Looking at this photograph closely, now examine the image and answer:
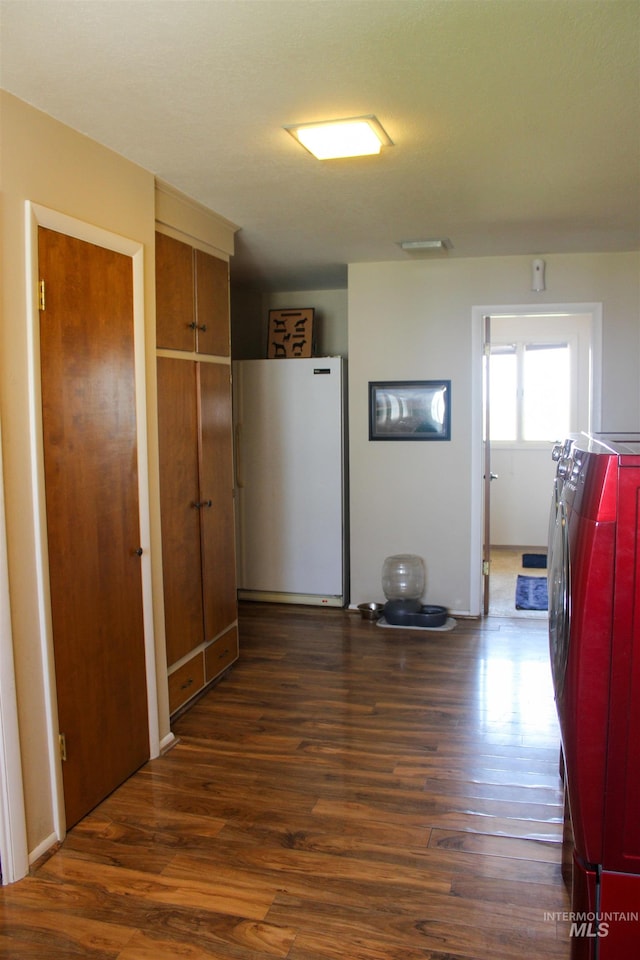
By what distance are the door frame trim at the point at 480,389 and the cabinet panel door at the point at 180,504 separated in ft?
7.02

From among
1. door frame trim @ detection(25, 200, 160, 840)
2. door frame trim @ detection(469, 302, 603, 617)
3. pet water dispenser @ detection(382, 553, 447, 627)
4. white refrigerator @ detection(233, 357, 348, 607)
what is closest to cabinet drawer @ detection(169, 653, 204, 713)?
door frame trim @ detection(25, 200, 160, 840)

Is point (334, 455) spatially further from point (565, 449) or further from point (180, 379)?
point (565, 449)

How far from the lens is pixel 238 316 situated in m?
6.10

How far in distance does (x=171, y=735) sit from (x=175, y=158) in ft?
8.06

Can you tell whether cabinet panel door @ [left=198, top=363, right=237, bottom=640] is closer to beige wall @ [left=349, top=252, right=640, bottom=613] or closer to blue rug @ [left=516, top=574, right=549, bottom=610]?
beige wall @ [left=349, top=252, right=640, bottom=613]

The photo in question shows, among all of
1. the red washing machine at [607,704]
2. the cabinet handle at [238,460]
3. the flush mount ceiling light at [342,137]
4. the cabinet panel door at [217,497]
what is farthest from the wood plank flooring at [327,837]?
the flush mount ceiling light at [342,137]

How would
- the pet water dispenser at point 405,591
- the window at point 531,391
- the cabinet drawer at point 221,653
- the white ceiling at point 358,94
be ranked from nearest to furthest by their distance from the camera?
1. the white ceiling at point 358,94
2. the cabinet drawer at point 221,653
3. the pet water dispenser at point 405,591
4. the window at point 531,391

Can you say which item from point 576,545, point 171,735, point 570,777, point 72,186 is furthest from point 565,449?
point 171,735

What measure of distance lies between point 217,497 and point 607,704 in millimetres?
2849

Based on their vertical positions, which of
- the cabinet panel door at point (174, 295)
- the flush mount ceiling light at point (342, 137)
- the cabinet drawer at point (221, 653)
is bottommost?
the cabinet drawer at point (221, 653)

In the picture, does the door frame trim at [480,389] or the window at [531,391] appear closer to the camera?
the door frame trim at [480,389]

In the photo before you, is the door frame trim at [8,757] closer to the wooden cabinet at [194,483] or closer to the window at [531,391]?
the wooden cabinet at [194,483]

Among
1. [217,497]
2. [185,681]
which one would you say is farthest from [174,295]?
[185,681]

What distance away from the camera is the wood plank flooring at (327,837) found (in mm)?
Result: 2086
